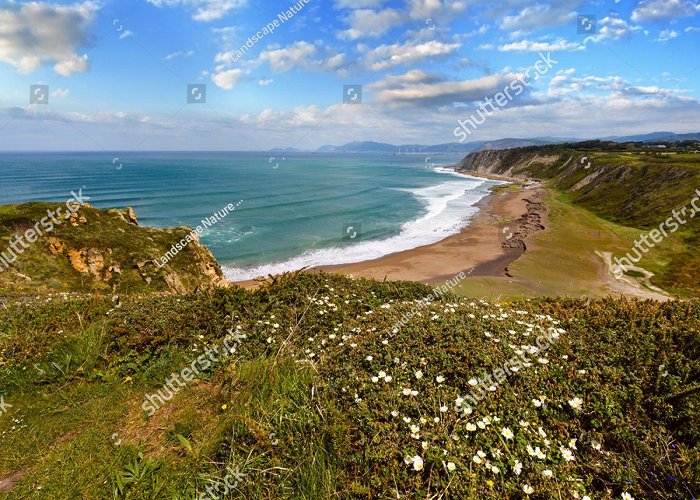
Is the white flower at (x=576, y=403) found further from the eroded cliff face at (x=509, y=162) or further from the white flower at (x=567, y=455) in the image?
the eroded cliff face at (x=509, y=162)

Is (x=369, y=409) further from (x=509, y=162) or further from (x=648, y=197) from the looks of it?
(x=509, y=162)

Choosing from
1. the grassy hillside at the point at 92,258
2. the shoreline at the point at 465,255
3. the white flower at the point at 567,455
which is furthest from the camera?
the shoreline at the point at 465,255

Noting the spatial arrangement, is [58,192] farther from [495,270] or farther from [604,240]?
[604,240]

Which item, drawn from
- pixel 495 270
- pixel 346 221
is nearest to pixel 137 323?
pixel 495 270

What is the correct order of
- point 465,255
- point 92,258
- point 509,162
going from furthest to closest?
point 509,162 < point 465,255 < point 92,258

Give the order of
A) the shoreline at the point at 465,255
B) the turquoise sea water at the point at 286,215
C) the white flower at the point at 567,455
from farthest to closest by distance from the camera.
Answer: the turquoise sea water at the point at 286,215 → the shoreline at the point at 465,255 → the white flower at the point at 567,455

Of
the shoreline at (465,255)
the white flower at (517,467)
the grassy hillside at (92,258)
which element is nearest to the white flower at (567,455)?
the white flower at (517,467)

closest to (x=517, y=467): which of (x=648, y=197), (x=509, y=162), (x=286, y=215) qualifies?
(x=286, y=215)
